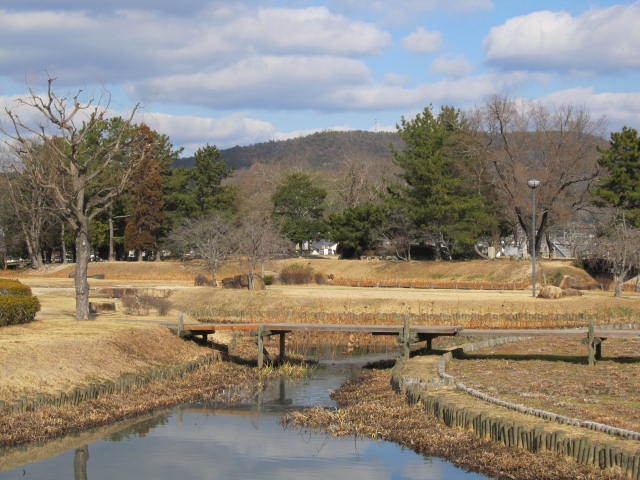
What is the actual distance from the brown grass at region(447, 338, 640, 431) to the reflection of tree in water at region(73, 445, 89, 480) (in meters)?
10.5

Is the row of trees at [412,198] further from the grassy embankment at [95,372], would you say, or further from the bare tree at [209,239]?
the grassy embankment at [95,372]

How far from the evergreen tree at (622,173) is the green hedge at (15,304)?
48.8 meters

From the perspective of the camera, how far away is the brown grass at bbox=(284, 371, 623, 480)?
1508 cm

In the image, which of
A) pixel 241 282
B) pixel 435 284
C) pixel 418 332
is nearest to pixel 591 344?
pixel 418 332

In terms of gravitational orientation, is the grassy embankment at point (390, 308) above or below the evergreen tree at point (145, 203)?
below

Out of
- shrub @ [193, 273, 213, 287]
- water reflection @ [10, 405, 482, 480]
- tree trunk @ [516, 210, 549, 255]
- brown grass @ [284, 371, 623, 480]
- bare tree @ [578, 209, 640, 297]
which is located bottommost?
water reflection @ [10, 405, 482, 480]

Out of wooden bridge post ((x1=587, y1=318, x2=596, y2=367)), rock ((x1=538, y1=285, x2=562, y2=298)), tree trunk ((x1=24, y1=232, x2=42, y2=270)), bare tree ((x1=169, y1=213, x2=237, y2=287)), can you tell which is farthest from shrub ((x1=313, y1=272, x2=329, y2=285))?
wooden bridge post ((x1=587, y1=318, x2=596, y2=367))

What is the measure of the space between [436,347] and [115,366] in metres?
16.2

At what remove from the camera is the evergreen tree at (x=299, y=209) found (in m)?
93.8

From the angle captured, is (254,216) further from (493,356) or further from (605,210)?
(493,356)

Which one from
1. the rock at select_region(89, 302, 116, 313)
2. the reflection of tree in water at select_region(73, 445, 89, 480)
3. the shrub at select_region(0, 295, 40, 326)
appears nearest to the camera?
the reflection of tree in water at select_region(73, 445, 89, 480)

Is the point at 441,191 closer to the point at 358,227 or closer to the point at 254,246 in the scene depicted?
the point at 358,227

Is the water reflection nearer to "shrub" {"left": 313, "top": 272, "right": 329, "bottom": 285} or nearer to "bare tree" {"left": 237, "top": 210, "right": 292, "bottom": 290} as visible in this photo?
"bare tree" {"left": 237, "top": 210, "right": 292, "bottom": 290}

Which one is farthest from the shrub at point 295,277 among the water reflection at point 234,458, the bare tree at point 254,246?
the water reflection at point 234,458
